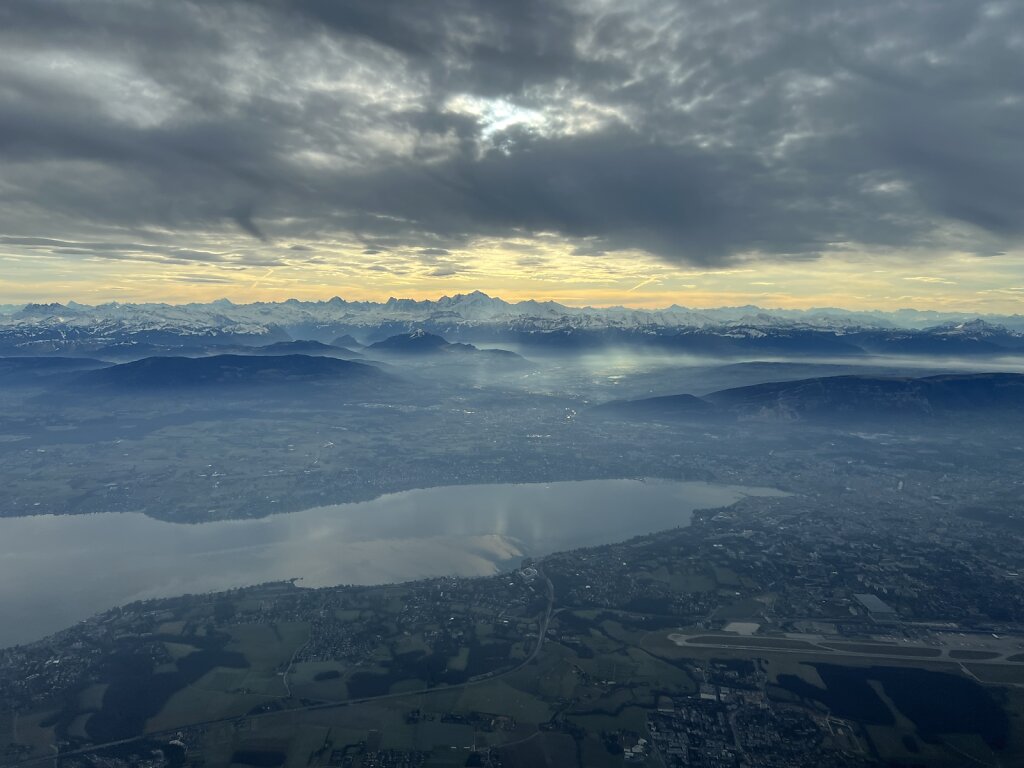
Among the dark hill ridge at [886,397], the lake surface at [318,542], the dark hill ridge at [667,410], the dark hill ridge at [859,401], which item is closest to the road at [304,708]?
the lake surface at [318,542]

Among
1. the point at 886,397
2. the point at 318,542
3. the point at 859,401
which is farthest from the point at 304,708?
the point at 886,397

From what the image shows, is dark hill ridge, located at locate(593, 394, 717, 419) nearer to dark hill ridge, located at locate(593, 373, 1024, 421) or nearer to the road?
dark hill ridge, located at locate(593, 373, 1024, 421)

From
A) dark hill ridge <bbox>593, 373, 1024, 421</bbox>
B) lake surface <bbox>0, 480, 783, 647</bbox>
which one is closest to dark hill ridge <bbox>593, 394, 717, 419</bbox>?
dark hill ridge <bbox>593, 373, 1024, 421</bbox>

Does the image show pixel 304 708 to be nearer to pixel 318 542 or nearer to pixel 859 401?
pixel 318 542

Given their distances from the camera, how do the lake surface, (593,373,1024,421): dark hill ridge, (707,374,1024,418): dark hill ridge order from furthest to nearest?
(707,374,1024,418): dark hill ridge < (593,373,1024,421): dark hill ridge < the lake surface

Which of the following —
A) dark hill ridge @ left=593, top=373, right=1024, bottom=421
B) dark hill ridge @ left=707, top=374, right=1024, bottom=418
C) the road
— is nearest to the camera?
the road

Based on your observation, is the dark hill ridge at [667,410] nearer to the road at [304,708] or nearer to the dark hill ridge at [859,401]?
the dark hill ridge at [859,401]
